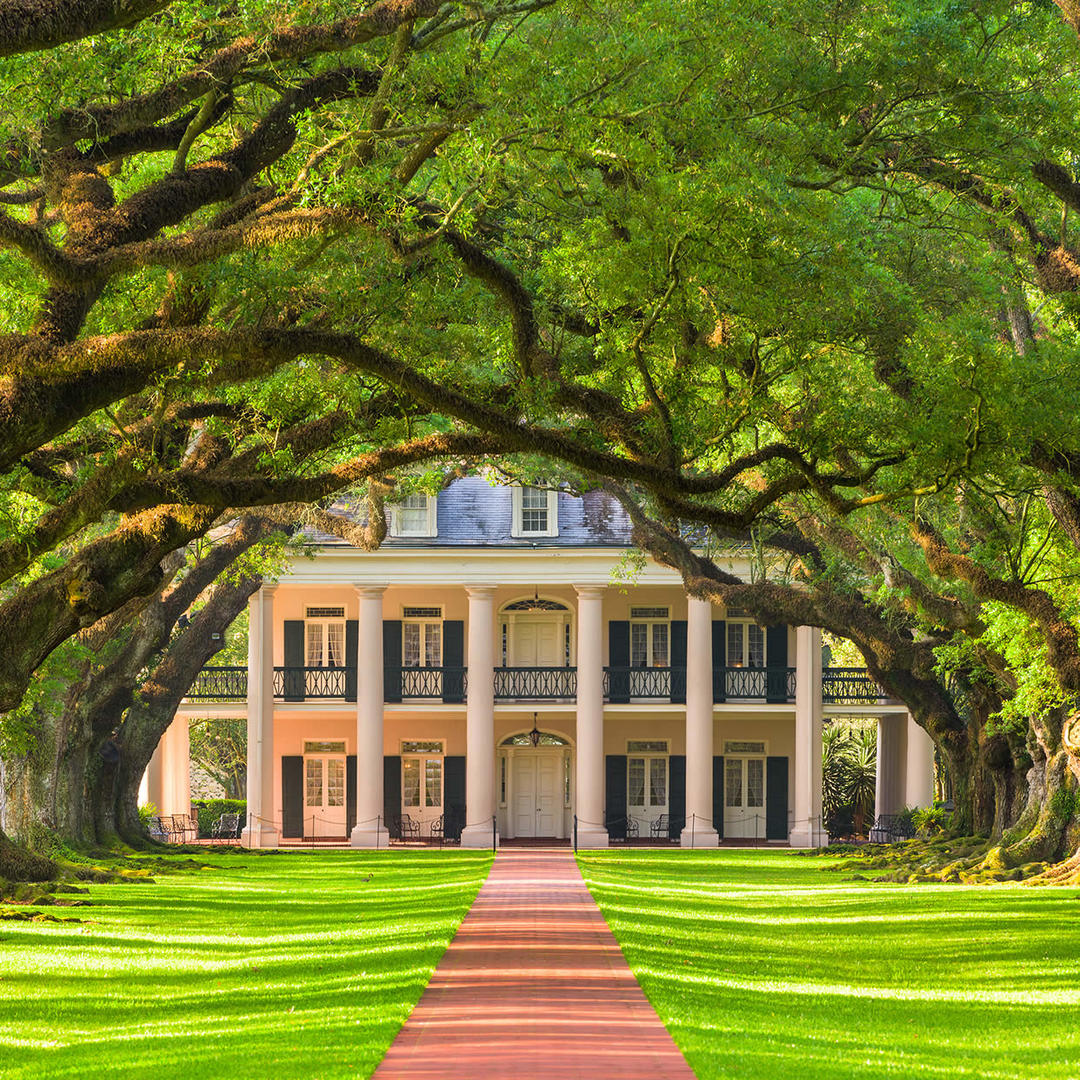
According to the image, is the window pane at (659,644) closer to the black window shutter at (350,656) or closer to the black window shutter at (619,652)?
the black window shutter at (619,652)

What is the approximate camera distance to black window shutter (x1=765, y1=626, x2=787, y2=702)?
3794 centimetres

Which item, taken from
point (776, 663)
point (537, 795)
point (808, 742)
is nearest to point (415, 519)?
point (537, 795)

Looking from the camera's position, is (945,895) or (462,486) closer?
(945,895)

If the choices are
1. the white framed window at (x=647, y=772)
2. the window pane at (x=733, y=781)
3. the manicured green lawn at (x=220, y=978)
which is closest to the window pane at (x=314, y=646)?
the white framed window at (x=647, y=772)

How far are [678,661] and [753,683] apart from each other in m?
1.88

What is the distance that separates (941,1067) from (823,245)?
6.32 meters

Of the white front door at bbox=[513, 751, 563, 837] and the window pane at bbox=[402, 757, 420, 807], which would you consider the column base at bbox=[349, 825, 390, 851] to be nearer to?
the window pane at bbox=[402, 757, 420, 807]

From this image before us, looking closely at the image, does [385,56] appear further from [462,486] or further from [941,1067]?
[462,486]

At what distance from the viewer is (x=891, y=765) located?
1567 inches

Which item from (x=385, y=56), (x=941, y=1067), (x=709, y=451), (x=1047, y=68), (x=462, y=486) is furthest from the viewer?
(x=462, y=486)

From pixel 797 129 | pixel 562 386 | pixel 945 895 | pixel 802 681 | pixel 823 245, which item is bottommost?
pixel 945 895

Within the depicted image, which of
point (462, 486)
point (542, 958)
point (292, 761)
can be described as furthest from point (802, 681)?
point (542, 958)

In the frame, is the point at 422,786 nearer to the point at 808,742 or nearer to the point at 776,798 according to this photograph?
the point at 776,798

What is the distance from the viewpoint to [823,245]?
12609 mm
